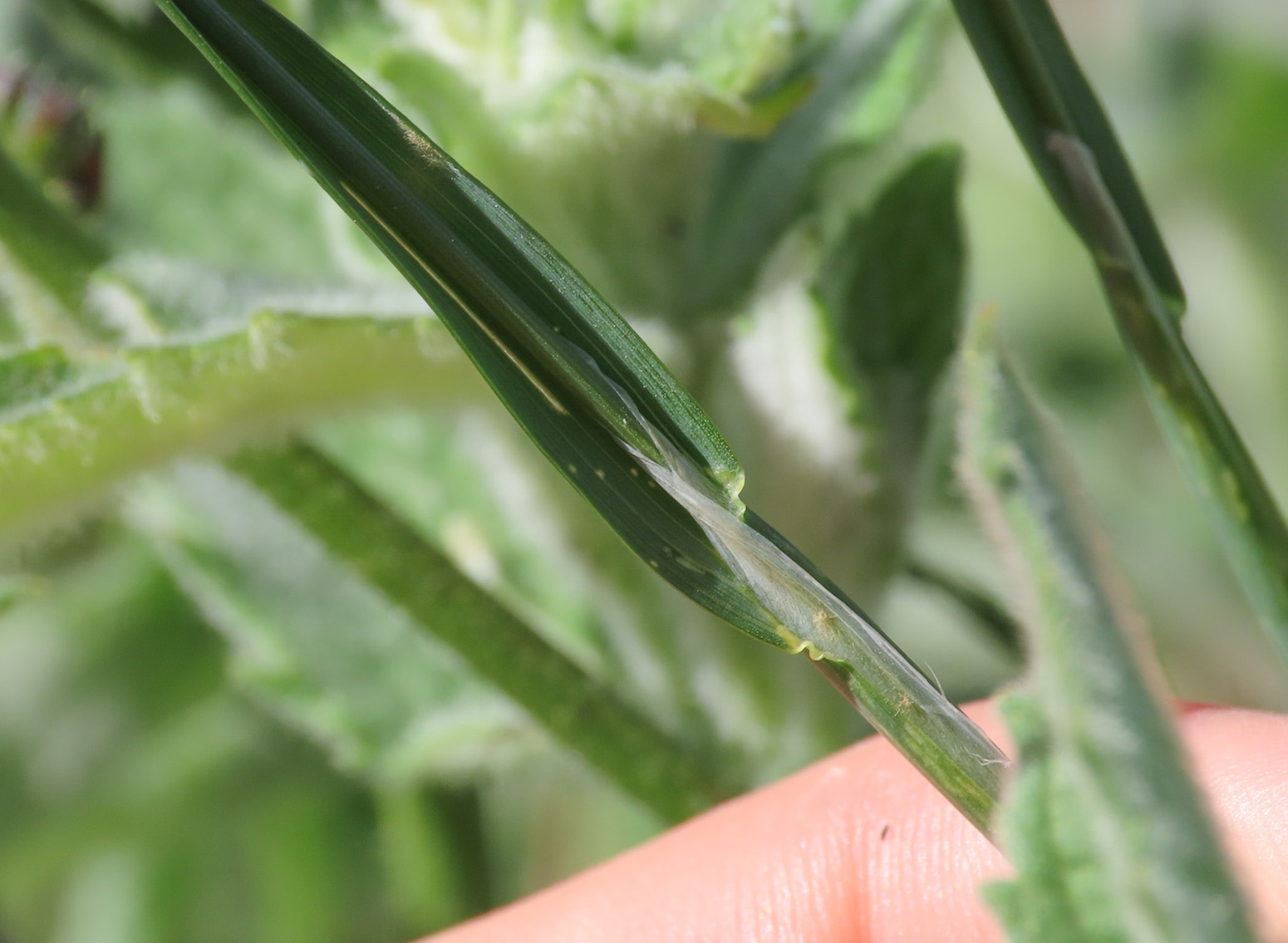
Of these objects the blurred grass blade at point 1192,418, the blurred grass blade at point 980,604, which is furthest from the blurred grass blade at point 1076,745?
the blurred grass blade at point 980,604

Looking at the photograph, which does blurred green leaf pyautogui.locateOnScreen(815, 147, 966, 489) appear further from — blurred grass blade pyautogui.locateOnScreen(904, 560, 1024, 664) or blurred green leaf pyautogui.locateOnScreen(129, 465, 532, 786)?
blurred green leaf pyautogui.locateOnScreen(129, 465, 532, 786)

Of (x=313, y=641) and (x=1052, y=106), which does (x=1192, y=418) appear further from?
(x=313, y=641)

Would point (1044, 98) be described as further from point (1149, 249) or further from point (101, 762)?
point (101, 762)

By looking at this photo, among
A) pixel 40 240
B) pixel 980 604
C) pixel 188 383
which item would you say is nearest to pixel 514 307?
pixel 188 383

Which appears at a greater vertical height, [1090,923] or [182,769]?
[182,769]

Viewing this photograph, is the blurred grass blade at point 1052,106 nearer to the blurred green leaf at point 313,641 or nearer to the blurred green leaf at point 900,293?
the blurred green leaf at point 900,293

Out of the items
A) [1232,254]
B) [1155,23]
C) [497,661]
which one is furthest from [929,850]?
[1155,23]
